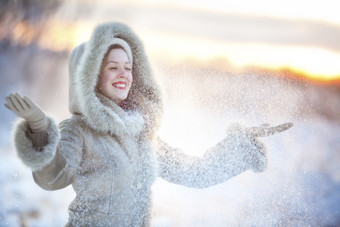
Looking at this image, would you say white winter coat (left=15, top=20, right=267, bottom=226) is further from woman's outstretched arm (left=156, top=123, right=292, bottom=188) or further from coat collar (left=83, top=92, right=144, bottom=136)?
woman's outstretched arm (left=156, top=123, right=292, bottom=188)

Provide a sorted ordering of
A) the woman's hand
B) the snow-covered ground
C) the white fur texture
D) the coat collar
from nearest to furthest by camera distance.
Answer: the woman's hand → the white fur texture → the coat collar → the snow-covered ground

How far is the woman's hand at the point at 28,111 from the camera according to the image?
1463 millimetres

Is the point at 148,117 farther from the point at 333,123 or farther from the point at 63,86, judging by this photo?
the point at 63,86

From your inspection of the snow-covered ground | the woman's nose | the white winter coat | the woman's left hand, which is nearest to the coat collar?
the white winter coat

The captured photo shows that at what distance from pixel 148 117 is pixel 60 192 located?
4414 millimetres

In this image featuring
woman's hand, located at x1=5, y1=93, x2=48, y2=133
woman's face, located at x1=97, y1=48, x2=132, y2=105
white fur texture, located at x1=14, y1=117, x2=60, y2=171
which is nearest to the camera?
woman's hand, located at x1=5, y1=93, x2=48, y2=133

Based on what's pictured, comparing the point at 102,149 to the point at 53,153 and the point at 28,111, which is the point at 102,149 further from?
the point at 28,111

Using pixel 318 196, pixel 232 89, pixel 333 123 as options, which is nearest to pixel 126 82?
pixel 232 89

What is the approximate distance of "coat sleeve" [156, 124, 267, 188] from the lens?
7.63 feet

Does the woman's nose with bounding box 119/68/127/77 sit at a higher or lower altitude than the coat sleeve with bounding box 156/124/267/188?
higher

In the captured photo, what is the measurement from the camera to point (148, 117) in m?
2.17

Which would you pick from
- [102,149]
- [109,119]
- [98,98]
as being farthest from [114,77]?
[102,149]

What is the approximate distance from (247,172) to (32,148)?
3.95 meters

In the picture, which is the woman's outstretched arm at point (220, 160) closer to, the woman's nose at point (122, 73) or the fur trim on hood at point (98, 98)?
the fur trim on hood at point (98, 98)
